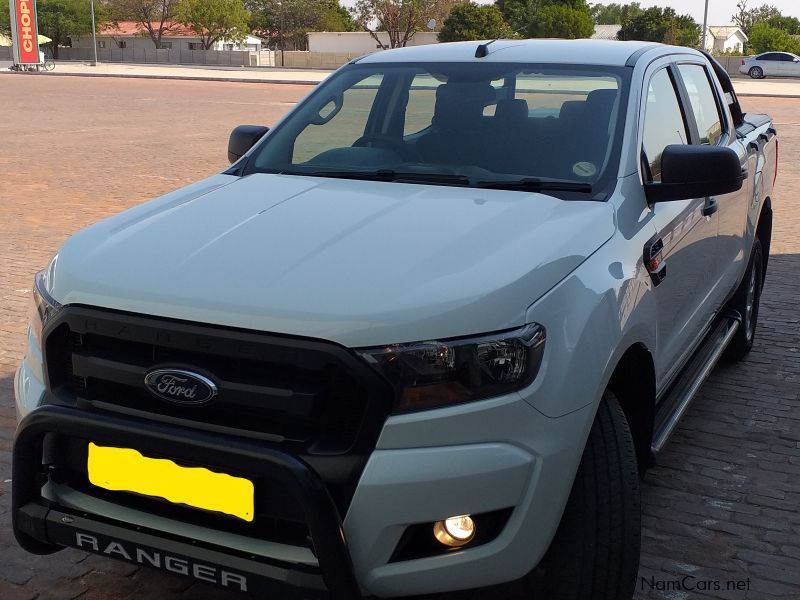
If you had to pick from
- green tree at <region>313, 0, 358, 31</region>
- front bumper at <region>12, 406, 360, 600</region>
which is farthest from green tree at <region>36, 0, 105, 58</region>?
front bumper at <region>12, 406, 360, 600</region>

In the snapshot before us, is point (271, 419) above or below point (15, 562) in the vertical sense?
above

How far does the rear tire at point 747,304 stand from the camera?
5230 millimetres

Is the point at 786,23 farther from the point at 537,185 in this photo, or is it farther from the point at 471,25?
the point at 537,185

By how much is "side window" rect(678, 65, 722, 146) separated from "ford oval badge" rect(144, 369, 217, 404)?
2840 millimetres

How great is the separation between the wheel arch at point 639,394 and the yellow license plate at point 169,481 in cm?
117

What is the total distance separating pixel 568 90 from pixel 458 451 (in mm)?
1940

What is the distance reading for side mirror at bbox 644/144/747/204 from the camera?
3242 millimetres

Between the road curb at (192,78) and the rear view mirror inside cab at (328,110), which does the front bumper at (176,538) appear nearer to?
the rear view mirror inside cab at (328,110)

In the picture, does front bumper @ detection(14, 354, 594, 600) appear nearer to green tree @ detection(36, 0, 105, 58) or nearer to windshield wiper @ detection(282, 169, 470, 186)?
windshield wiper @ detection(282, 169, 470, 186)

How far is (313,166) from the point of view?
3.71 metres

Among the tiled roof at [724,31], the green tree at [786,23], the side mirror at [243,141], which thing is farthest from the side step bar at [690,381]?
the tiled roof at [724,31]

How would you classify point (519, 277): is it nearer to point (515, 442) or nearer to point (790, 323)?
point (515, 442)

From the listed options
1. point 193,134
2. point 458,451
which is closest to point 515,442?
point 458,451

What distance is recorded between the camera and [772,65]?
1935 inches
